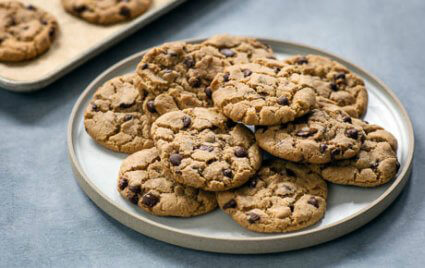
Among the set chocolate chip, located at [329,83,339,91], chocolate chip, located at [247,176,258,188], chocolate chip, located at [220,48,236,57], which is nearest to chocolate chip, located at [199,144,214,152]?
chocolate chip, located at [247,176,258,188]

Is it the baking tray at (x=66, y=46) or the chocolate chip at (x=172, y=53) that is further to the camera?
the baking tray at (x=66, y=46)

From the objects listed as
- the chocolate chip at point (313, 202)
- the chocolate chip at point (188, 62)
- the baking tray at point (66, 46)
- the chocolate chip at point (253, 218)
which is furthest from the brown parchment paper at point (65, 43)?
the chocolate chip at point (313, 202)

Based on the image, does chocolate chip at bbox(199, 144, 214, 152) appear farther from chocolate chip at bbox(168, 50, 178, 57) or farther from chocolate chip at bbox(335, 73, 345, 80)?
chocolate chip at bbox(335, 73, 345, 80)

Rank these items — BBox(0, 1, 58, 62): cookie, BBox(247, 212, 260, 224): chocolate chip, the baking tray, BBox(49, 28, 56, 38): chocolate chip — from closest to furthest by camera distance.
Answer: BBox(247, 212, 260, 224): chocolate chip, the baking tray, BBox(0, 1, 58, 62): cookie, BBox(49, 28, 56, 38): chocolate chip

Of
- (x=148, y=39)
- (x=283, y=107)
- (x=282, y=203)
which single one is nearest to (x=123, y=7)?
(x=148, y=39)

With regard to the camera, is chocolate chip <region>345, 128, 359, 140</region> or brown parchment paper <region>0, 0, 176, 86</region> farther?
brown parchment paper <region>0, 0, 176, 86</region>

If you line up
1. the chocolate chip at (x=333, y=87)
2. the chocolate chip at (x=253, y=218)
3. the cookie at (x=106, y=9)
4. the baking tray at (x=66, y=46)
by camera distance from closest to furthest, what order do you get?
the chocolate chip at (x=253, y=218), the chocolate chip at (x=333, y=87), the baking tray at (x=66, y=46), the cookie at (x=106, y=9)

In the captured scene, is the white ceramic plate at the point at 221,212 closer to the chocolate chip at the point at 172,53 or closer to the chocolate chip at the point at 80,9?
the chocolate chip at the point at 172,53

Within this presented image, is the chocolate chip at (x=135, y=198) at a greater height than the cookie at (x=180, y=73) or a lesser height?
lesser
